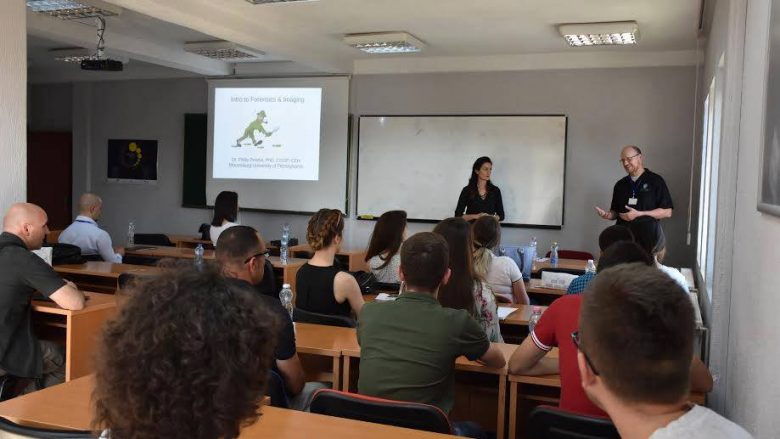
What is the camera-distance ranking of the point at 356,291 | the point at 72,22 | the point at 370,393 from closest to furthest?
the point at 370,393
the point at 356,291
the point at 72,22

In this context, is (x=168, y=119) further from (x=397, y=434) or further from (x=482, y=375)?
(x=397, y=434)

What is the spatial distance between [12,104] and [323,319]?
2.52m

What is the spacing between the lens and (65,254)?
543 centimetres

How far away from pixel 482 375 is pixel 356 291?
78cm

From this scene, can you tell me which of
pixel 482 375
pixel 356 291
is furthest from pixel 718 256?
pixel 356 291

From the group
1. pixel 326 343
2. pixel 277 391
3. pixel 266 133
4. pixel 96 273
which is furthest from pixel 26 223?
pixel 266 133

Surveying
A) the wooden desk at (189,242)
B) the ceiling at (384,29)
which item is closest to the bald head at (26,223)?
the ceiling at (384,29)

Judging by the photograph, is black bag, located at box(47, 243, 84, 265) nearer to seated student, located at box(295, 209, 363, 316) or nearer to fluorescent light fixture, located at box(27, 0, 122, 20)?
fluorescent light fixture, located at box(27, 0, 122, 20)

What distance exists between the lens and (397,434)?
6.59ft

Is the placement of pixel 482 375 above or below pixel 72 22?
below

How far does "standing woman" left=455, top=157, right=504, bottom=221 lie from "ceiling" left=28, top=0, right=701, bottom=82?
4.27ft

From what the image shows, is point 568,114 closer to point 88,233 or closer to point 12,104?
point 88,233

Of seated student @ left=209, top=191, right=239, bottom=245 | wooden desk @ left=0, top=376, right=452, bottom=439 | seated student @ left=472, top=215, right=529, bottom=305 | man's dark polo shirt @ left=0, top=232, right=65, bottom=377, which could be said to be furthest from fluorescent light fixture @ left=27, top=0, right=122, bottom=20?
wooden desk @ left=0, top=376, right=452, bottom=439

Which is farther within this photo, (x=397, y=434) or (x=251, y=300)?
(x=397, y=434)
